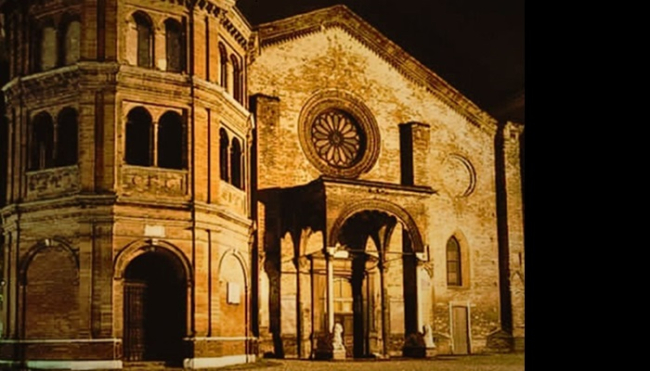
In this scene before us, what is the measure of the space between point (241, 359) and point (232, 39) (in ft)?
30.1

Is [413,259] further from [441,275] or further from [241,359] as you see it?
[241,359]

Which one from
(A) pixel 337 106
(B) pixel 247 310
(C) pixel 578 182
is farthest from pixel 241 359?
(C) pixel 578 182

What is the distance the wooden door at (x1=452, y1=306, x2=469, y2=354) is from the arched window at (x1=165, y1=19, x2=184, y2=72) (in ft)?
45.3

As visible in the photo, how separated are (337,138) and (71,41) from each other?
1001 cm

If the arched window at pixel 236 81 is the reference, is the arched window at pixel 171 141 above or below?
below

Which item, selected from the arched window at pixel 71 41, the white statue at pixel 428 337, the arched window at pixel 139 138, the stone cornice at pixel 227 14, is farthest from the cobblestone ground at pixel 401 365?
the stone cornice at pixel 227 14

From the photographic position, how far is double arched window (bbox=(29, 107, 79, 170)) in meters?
21.3

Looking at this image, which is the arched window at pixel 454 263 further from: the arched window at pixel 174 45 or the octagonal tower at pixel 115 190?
the arched window at pixel 174 45

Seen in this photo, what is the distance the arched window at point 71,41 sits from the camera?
2147cm

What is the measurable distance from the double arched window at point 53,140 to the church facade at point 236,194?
0.05 metres

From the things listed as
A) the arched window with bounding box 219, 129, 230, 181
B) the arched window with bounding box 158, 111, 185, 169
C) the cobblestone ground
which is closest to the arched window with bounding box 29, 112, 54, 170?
the arched window with bounding box 158, 111, 185, 169

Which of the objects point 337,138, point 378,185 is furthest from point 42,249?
point 337,138

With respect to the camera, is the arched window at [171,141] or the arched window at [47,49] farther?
the arched window at [171,141]

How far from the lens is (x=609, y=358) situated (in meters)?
2.38
